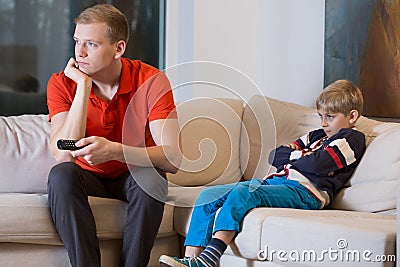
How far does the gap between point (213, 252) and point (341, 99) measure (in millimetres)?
785

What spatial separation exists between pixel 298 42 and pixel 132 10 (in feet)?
3.30

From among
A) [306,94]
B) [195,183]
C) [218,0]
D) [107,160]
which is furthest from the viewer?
[218,0]

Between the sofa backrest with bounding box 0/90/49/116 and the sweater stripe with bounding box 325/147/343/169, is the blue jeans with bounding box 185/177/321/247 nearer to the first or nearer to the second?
the sweater stripe with bounding box 325/147/343/169

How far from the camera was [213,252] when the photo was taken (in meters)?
2.22

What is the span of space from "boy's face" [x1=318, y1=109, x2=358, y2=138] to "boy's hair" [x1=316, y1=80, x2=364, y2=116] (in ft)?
0.05

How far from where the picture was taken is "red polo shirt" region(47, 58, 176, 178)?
2.50 m

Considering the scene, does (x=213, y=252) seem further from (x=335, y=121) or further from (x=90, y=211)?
(x=335, y=121)

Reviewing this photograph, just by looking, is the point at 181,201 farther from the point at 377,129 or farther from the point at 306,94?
the point at 306,94

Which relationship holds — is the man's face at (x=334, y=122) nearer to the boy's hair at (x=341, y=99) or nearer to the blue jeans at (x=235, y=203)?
the boy's hair at (x=341, y=99)

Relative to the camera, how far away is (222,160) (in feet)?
10.4

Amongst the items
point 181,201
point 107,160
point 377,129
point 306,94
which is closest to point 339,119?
point 377,129

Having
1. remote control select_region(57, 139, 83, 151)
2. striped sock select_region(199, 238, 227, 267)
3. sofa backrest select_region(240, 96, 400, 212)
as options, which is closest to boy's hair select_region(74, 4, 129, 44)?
remote control select_region(57, 139, 83, 151)

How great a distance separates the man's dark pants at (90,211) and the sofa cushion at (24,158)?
47cm

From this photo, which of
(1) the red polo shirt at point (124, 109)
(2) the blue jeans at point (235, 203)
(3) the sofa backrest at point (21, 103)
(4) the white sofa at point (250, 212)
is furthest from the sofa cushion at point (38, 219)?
(3) the sofa backrest at point (21, 103)
